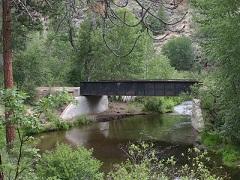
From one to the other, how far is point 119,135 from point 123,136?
45 cm

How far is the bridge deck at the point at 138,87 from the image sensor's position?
31.8 meters

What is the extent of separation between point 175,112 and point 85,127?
11.0 meters

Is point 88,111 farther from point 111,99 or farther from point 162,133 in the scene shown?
point 162,133

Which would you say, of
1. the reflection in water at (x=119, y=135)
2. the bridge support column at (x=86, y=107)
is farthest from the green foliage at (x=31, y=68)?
the reflection in water at (x=119, y=135)

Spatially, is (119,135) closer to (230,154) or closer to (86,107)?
(230,154)

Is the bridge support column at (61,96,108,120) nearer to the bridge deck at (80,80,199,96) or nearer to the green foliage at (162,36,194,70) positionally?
the bridge deck at (80,80,199,96)

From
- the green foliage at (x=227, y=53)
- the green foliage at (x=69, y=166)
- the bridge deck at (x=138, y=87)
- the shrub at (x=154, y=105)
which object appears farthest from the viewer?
the shrub at (x=154, y=105)

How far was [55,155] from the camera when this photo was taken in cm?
1297

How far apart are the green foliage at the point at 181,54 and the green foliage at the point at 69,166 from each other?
59.3m

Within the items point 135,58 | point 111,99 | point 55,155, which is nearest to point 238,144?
point 55,155

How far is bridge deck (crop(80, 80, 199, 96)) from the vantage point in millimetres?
31828

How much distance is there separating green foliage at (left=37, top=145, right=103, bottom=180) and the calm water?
6064 millimetres

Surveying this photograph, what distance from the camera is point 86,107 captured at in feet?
122

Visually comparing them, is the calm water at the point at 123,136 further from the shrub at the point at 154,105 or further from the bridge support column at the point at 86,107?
the shrub at the point at 154,105
